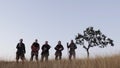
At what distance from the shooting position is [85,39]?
57062 mm

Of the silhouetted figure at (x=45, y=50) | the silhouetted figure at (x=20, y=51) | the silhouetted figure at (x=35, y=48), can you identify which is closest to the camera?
the silhouetted figure at (x=20, y=51)

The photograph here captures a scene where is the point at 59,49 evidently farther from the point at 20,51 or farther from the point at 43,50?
the point at 20,51

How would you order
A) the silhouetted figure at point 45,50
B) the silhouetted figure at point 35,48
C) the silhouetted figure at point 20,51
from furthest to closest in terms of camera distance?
1. the silhouetted figure at point 45,50
2. the silhouetted figure at point 35,48
3. the silhouetted figure at point 20,51

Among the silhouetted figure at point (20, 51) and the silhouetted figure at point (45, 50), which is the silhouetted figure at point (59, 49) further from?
the silhouetted figure at point (20, 51)

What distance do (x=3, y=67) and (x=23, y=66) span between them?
1.12 meters

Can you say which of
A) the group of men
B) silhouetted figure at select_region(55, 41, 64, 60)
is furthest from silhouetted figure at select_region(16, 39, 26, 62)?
silhouetted figure at select_region(55, 41, 64, 60)

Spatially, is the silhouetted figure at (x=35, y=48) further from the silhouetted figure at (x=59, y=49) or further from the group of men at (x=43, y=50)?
the silhouetted figure at (x=59, y=49)

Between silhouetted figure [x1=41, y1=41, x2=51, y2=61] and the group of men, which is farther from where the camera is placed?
silhouetted figure [x1=41, y1=41, x2=51, y2=61]

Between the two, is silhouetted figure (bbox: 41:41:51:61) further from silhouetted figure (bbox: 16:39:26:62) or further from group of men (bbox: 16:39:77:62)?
silhouetted figure (bbox: 16:39:26:62)

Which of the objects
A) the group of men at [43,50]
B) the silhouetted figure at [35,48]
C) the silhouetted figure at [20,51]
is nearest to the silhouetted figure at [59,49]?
the group of men at [43,50]

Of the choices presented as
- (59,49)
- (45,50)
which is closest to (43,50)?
(45,50)

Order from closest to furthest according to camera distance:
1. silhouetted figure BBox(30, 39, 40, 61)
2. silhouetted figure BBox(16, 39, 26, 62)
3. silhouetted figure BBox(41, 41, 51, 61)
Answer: silhouetted figure BBox(16, 39, 26, 62) → silhouetted figure BBox(30, 39, 40, 61) → silhouetted figure BBox(41, 41, 51, 61)

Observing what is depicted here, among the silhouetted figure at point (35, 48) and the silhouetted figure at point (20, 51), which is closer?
the silhouetted figure at point (20, 51)

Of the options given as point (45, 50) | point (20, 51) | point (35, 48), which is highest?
point (35, 48)
